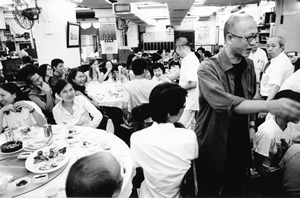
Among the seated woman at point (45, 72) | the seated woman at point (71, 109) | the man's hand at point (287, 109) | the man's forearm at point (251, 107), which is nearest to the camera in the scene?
the man's hand at point (287, 109)

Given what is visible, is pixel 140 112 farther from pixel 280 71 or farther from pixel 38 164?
pixel 280 71

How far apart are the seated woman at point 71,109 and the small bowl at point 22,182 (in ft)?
4.28

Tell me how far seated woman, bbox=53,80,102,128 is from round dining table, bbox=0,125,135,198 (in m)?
0.27

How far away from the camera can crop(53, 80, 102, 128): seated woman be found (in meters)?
2.75

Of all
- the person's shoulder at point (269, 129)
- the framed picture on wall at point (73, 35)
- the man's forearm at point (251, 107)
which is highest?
the framed picture on wall at point (73, 35)

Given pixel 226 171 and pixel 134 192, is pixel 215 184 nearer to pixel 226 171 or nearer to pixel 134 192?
pixel 226 171

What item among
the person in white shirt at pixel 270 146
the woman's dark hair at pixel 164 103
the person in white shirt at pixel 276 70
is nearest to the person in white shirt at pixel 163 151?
the woman's dark hair at pixel 164 103

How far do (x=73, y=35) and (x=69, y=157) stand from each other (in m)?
5.03

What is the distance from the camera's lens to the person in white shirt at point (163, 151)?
4.80 ft

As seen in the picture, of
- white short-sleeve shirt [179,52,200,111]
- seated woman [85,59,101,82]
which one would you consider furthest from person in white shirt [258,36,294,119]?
seated woman [85,59,101,82]

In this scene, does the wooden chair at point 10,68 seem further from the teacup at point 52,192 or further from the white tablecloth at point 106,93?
the teacup at point 52,192

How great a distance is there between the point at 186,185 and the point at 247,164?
25.5 inches

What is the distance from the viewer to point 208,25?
16453mm

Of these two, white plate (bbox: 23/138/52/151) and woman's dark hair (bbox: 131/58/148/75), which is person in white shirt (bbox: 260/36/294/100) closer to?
woman's dark hair (bbox: 131/58/148/75)
